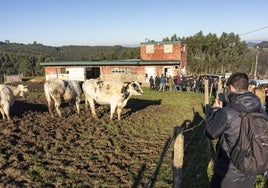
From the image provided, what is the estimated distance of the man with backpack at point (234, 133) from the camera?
331 cm

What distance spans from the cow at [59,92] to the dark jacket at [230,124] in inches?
379

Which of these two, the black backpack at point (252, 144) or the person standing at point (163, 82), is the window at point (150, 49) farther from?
the black backpack at point (252, 144)

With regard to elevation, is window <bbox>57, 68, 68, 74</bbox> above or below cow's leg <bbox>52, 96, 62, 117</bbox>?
above

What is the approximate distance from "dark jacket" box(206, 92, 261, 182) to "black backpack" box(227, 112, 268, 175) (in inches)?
3.0

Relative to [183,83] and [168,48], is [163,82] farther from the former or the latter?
[168,48]

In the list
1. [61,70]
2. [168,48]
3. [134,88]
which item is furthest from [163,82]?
[61,70]

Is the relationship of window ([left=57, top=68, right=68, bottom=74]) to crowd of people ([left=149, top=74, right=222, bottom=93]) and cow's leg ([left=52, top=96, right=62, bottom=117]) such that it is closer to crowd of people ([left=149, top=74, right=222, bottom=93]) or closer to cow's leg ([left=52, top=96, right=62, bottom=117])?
crowd of people ([left=149, top=74, right=222, bottom=93])

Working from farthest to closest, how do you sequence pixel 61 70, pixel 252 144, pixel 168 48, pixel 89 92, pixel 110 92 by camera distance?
pixel 61 70
pixel 168 48
pixel 89 92
pixel 110 92
pixel 252 144

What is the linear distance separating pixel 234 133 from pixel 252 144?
24 cm

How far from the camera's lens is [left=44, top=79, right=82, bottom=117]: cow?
12039 millimetres

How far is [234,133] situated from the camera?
3.38m

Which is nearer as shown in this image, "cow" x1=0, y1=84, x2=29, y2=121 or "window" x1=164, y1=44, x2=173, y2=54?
"cow" x1=0, y1=84, x2=29, y2=121

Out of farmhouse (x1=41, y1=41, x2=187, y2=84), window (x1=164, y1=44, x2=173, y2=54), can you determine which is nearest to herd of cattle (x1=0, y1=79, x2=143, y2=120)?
farmhouse (x1=41, y1=41, x2=187, y2=84)

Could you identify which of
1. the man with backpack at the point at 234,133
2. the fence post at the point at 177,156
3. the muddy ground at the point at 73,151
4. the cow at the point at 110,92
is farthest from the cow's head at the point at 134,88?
the man with backpack at the point at 234,133
